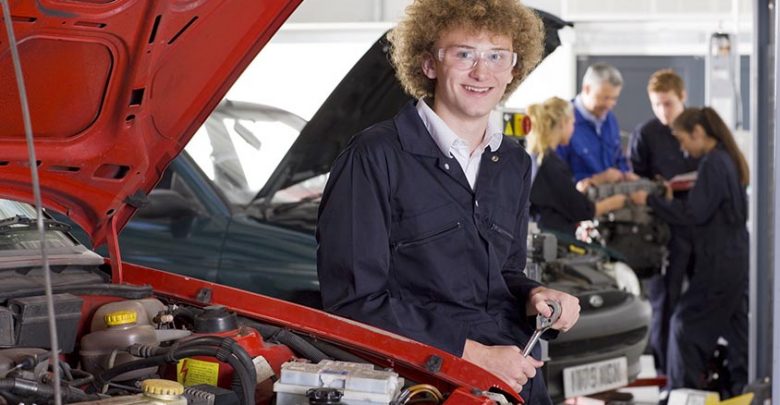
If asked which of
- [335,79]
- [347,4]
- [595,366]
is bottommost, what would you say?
[595,366]

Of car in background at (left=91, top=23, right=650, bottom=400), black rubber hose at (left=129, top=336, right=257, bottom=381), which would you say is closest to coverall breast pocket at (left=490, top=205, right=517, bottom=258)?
black rubber hose at (left=129, top=336, right=257, bottom=381)

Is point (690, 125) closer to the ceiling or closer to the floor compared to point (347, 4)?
closer to the floor

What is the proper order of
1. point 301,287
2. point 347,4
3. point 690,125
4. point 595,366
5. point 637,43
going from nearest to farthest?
point 301,287 → point 595,366 → point 690,125 → point 347,4 → point 637,43

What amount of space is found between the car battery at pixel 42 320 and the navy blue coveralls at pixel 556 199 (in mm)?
4401

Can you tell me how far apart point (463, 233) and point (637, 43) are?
34.0 feet

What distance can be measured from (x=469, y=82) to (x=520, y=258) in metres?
0.54

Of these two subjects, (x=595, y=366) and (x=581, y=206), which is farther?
(x=581, y=206)

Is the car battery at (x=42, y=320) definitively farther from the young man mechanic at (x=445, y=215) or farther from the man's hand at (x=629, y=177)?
the man's hand at (x=629, y=177)

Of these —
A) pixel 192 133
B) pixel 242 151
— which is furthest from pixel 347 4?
pixel 192 133

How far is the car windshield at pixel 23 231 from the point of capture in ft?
9.45

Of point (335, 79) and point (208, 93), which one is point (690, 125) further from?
point (208, 93)

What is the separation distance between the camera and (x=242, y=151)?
555cm

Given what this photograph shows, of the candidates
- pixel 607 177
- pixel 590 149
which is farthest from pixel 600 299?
pixel 590 149

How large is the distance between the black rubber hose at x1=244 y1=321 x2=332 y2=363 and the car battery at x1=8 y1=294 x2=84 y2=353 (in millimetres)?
417
